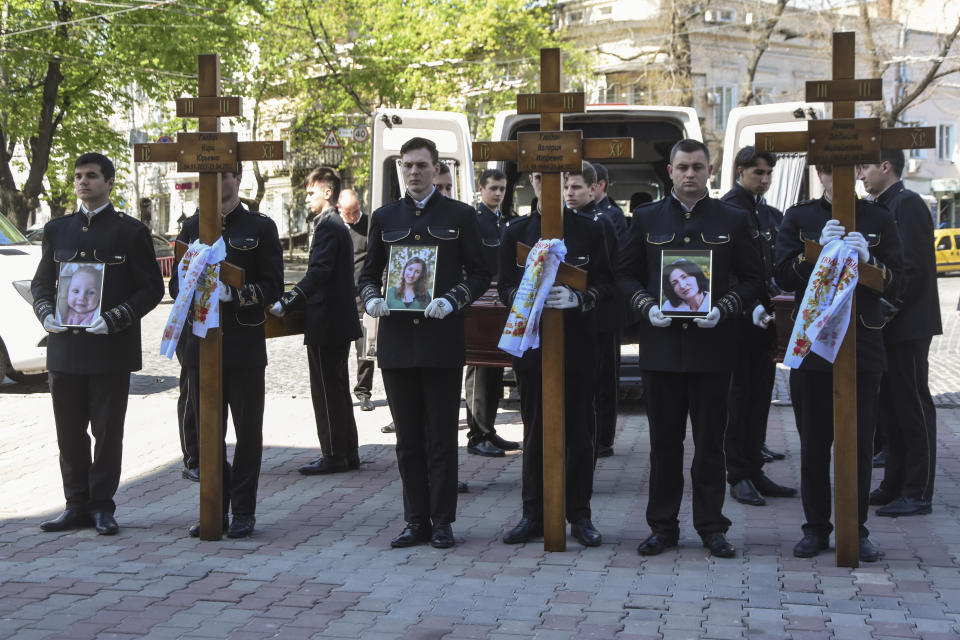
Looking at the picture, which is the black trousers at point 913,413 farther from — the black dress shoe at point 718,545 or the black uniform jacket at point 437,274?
the black uniform jacket at point 437,274

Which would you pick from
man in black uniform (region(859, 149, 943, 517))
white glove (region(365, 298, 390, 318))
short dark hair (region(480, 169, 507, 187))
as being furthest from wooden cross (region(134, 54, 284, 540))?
man in black uniform (region(859, 149, 943, 517))

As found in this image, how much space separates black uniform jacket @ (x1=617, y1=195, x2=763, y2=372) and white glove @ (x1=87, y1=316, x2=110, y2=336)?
269 cm

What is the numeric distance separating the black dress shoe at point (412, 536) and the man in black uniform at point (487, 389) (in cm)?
259

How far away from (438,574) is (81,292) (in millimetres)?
2500

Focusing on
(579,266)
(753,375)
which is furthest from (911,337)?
(579,266)

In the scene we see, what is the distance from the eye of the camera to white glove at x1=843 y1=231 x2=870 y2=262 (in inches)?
224

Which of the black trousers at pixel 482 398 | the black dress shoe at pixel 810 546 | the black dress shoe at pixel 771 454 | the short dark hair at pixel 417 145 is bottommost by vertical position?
the black dress shoe at pixel 771 454

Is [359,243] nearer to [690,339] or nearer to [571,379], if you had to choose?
[571,379]

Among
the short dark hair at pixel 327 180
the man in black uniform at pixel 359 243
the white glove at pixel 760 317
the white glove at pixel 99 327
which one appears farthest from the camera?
the man in black uniform at pixel 359 243

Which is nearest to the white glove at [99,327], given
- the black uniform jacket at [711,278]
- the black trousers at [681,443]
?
the black uniform jacket at [711,278]

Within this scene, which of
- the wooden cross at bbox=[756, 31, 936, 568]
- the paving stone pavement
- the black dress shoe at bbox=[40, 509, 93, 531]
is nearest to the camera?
the paving stone pavement

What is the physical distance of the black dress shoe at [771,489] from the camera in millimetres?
7629

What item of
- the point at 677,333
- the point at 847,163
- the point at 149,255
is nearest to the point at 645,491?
the point at 677,333

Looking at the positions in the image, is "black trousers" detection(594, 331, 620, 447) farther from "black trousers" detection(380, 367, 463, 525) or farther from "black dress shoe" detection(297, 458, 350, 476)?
"black trousers" detection(380, 367, 463, 525)
